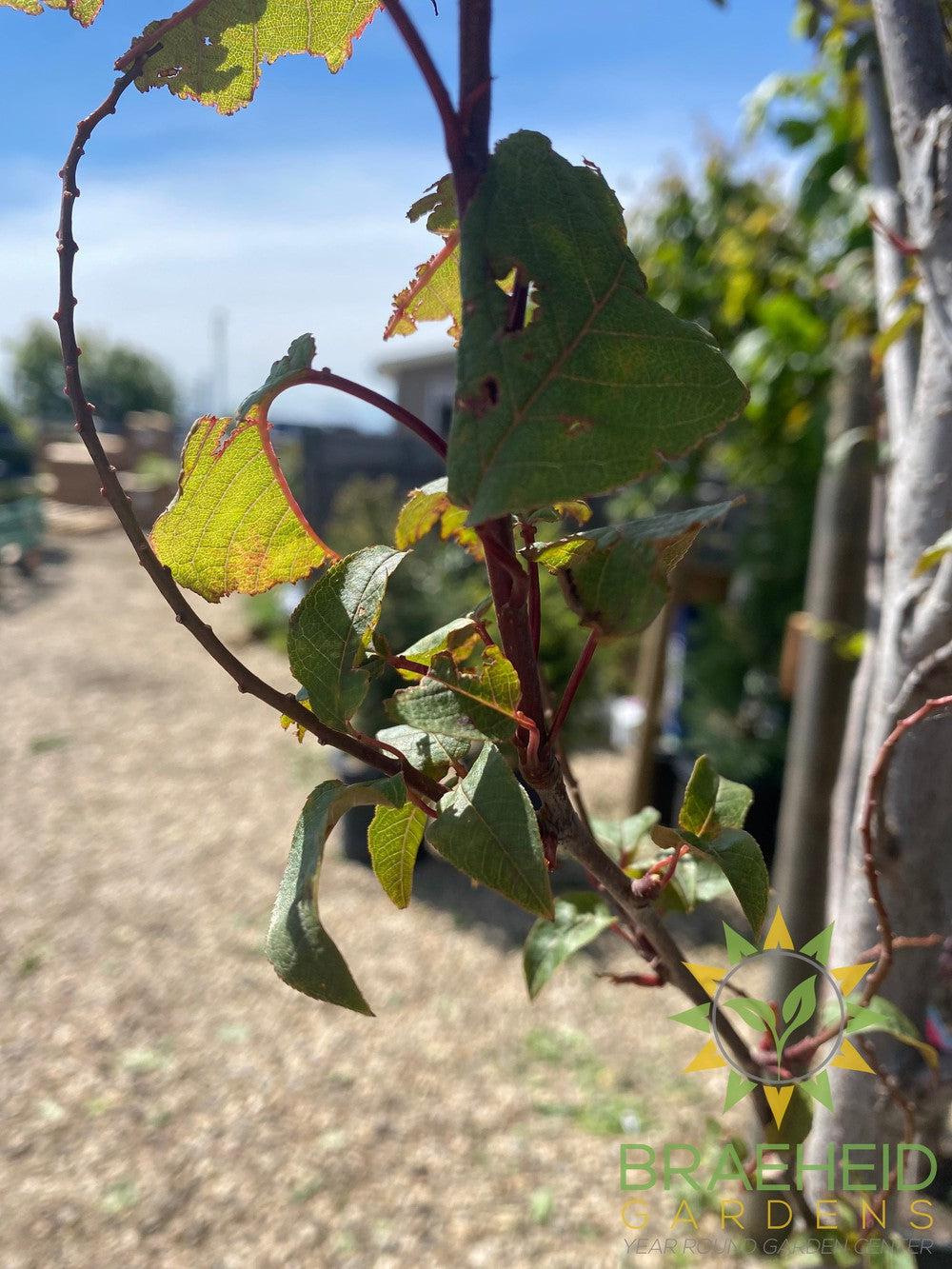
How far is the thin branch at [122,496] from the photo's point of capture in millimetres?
370

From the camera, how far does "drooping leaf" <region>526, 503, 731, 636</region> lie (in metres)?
Result: 0.36

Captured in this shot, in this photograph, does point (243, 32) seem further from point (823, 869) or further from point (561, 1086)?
point (561, 1086)

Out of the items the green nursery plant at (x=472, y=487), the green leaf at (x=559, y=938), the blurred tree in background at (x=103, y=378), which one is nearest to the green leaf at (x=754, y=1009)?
the green leaf at (x=559, y=938)

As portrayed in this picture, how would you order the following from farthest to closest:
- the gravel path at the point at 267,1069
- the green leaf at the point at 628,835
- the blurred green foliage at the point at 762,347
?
the blurred green foliage at the point at 762,347 < the gravel path at the point at 267,1069 < the green leaf at the point at 628,835

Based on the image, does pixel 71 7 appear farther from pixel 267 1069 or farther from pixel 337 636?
pixel 267 1069

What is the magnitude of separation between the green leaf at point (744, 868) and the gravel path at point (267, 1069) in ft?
6.05

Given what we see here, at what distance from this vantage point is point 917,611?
0.95m

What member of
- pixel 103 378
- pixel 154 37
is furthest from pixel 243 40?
pixel 103 378

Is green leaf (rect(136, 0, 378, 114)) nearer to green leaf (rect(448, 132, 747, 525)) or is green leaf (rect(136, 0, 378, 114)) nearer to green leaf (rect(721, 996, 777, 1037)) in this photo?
green leaf (rect(448, 132, 747, 525))

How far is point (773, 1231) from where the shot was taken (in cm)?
158

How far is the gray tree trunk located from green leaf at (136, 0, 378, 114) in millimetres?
679

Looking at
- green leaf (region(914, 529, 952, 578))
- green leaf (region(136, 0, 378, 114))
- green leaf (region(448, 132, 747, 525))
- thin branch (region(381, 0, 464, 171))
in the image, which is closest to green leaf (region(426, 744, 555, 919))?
green leaf (region(448, 132, 747, 525))

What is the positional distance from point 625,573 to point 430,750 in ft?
0.49

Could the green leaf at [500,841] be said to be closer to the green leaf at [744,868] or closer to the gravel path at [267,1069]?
the green leaf at [744,868]
